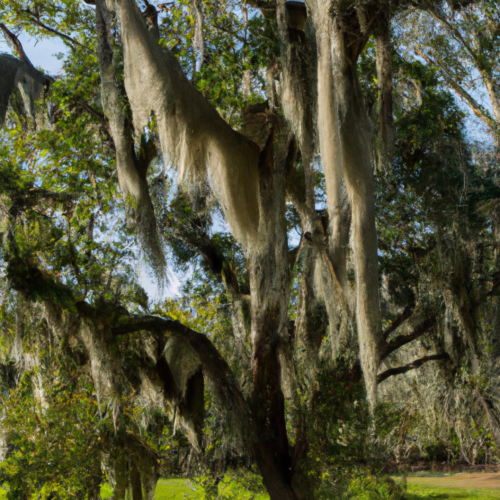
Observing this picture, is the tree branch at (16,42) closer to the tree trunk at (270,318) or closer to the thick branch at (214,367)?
the tree trunk at (270,318)

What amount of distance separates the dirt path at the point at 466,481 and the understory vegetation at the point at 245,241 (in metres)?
6.36

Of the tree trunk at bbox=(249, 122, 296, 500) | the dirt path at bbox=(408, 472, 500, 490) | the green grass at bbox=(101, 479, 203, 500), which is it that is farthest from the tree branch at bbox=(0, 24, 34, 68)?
the dirt path at bbox=(408, 472, 500, 490)

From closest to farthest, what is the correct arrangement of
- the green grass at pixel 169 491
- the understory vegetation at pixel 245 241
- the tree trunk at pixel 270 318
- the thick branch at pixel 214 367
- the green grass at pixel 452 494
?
1. the understory vegetation at pixel 245 241
2. the tree trunk at pixel 270 318
3. the thick branch at pixel 214 367
4. the green grass at pixel 169 491
5. the green grass at pixel 452 494

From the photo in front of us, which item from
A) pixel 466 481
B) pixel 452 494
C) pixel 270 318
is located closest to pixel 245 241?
pixel 270 318

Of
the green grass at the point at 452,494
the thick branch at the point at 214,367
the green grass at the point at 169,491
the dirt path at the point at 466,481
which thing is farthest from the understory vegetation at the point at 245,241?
the dirt path at the point at 466,481

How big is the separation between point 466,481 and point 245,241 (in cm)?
1315

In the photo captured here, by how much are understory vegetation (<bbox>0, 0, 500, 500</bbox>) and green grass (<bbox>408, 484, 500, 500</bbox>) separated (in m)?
3.94

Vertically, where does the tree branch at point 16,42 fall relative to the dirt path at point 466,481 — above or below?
above

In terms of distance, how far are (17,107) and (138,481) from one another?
552 cm

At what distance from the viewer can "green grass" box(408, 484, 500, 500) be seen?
37.9 ft

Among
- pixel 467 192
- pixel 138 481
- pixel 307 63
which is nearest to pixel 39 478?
pixel 138 481

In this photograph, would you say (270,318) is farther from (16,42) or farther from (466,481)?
(466,481)

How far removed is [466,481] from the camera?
14680 millimetres

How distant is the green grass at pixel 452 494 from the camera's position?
37.9 ft
